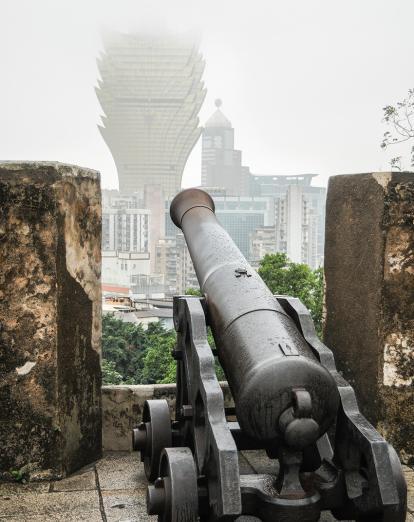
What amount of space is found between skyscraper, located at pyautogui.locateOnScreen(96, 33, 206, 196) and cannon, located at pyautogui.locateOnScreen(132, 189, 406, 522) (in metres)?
183

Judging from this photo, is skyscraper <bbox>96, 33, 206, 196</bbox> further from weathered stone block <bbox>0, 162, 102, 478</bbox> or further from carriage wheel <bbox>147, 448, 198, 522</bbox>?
carriage wheel <bbox>147, 448, 198, 522</bbox>

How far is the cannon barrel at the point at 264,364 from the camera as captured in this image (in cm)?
279

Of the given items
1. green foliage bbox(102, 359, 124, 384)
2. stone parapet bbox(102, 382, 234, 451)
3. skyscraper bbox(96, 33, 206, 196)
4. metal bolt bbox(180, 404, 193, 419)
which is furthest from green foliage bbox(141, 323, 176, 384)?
skyscraper bbox(96, 33, 206, 196)

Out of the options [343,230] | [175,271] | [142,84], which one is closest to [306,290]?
[343,230]

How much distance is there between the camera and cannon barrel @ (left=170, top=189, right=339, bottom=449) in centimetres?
279

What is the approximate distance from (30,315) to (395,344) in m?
1.76

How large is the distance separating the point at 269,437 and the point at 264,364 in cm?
25

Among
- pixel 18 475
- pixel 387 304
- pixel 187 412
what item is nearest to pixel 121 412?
pixel 18 475

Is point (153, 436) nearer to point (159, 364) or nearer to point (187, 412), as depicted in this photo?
point (187, 412)

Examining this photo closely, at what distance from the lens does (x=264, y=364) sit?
2834 mm

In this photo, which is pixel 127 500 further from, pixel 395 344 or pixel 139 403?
pixel 395 344

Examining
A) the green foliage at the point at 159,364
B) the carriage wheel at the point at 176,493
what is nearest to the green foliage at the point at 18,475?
the carriage wheel at the point at 176,493

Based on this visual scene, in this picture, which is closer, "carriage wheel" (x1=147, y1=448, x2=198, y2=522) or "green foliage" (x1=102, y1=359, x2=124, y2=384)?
"carriage wheel" (x1=147, y1=448, x2=198, y2=522)

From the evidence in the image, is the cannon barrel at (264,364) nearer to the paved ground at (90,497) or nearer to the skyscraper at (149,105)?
the paved ground at (90,497)
